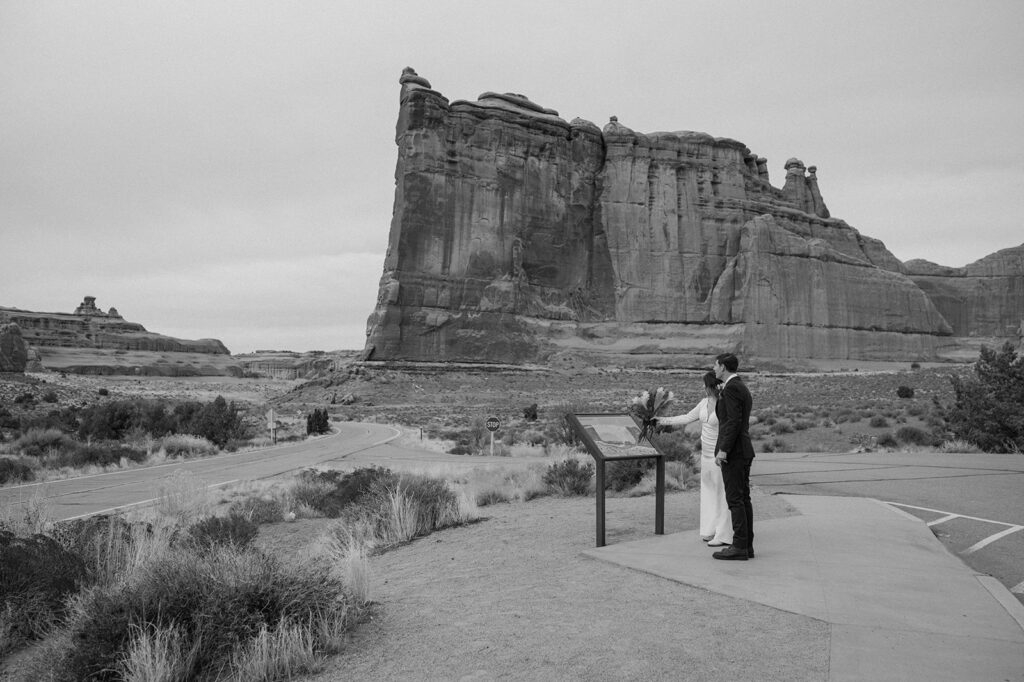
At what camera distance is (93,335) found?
372ft

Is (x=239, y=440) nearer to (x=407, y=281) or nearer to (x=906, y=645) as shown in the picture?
(x=906, y=645)

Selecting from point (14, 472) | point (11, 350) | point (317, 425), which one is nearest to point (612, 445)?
point (14, 472)

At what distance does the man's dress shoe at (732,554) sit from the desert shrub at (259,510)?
22.0 ft

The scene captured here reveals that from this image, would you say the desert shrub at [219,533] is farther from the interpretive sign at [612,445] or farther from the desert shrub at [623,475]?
the desert shrub at [623,475]

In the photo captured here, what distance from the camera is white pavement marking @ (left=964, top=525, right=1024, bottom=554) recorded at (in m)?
7.36

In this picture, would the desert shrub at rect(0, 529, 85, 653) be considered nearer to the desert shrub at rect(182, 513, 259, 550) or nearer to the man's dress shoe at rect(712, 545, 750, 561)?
the desert shrub at rect(182, 513, 259, 550)

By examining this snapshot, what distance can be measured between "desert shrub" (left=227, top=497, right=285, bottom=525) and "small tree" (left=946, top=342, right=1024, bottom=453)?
55.4 ft

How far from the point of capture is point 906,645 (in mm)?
4152

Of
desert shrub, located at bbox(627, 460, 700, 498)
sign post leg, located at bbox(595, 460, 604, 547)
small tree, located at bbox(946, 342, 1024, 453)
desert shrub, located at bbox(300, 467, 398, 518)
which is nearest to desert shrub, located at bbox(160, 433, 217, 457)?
desert shrub, located at bbox(300, 467, 398, 518)

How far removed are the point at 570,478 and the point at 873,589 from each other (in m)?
7.05

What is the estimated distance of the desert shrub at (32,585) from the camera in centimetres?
533

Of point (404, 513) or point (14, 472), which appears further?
point (14, 472)

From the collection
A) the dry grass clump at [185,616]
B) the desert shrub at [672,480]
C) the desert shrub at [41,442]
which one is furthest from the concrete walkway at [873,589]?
the desert shrub at [41,442]

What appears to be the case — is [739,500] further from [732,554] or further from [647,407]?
[647,407]
